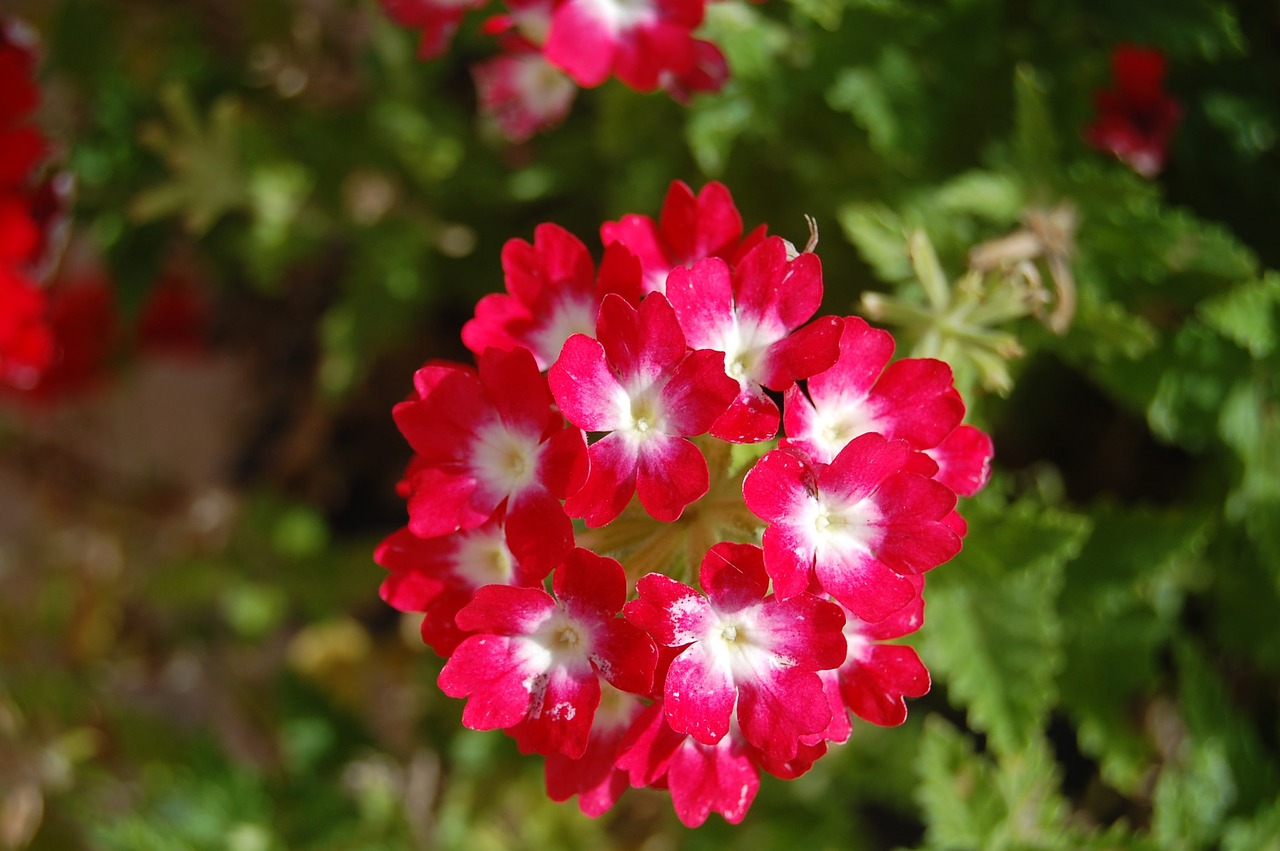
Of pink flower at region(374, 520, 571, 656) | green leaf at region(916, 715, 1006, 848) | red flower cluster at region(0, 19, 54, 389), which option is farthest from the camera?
red flower cluster at region(0, 19, 54, 389)

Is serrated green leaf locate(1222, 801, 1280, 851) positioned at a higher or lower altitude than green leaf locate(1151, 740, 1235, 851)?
higher

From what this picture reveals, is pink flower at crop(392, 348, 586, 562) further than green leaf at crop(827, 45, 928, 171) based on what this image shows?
No

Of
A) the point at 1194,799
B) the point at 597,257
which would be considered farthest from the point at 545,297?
the point at 1194,799

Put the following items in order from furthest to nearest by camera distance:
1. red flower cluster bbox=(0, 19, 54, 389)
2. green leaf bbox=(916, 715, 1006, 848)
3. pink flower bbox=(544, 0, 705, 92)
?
red flower cluster bbox=(0, 19, 54, 389), green leaf bbox=(916, 715, 1006, 848), pink flower bbox=(544, 0, 705, 92)

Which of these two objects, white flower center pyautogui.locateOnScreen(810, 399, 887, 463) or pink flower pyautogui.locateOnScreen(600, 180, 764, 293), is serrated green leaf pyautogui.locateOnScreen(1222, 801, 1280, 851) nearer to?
white flower center pyautogui.locateOnScreen(810, 399, 887, 463)

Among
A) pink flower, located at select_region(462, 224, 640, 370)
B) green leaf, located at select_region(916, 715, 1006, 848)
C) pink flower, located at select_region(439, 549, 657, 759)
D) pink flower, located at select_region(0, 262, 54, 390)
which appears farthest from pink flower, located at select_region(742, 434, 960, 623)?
pink flower, located at select_region(0, 262, 54, 390)

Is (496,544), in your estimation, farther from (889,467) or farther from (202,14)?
(202,14)

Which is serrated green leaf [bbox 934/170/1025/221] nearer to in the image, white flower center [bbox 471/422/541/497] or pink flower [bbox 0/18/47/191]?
white flower center [bbox 471/422/541/497]

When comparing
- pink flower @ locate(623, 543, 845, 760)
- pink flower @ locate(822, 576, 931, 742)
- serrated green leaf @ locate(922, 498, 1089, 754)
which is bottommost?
serrated green leaf @ locate(922, 498, 1089, 754)
